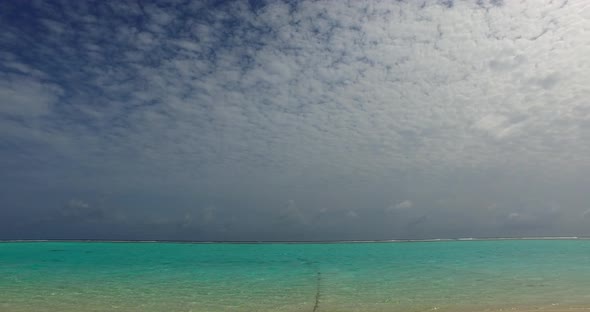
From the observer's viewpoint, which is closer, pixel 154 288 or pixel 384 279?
pixel 154 288

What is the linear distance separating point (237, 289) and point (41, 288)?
9.79 m

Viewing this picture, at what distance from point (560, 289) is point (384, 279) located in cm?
859

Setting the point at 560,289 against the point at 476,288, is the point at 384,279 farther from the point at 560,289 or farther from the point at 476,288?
the point at 560,289

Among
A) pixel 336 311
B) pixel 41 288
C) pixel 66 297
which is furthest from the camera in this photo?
pixel 41 288

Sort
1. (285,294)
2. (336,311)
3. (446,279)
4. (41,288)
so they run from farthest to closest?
(446,279)
(41,288)
(285,294)
(336,311)

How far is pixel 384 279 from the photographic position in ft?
70.0

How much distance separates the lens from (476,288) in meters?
17.4

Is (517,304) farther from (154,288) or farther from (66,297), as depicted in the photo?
(66,297)

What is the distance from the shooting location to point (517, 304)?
527 inches

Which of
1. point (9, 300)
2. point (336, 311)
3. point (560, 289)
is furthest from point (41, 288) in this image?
point (560, 289)

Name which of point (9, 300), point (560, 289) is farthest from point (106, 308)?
point (560, 289)

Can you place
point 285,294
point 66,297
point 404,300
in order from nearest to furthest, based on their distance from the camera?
point 404,300 < point 66,297 < point 285,294

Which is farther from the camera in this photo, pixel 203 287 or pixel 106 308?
pixel 203 287

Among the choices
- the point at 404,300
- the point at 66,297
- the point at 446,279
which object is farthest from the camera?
the point at 446,279
